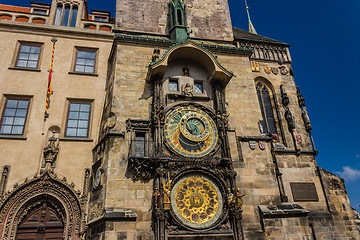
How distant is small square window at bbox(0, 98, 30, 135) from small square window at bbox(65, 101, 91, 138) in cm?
168

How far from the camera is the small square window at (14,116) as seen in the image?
10984 millimetres

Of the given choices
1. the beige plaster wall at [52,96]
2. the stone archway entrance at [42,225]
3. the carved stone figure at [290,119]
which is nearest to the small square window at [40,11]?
the beige plaster wall at [52,96]

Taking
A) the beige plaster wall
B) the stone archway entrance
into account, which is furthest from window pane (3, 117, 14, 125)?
the stone archway entrance

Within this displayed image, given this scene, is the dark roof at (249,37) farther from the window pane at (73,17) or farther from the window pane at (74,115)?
the window pane at (74,115)

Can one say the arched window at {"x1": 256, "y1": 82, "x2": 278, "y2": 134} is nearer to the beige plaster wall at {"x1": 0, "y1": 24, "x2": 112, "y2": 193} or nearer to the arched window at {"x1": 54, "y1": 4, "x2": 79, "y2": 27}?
the beige plaster wall at {"x1": 0, "y1": 24, "x2": 112, "y2": 193}

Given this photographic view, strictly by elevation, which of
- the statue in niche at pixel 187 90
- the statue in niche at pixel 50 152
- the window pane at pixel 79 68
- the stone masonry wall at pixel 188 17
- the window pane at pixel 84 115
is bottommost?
the statue in niche at pixel 50 152

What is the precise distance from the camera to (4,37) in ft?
41.5

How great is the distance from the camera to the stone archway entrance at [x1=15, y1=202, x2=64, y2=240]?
31.5 feet

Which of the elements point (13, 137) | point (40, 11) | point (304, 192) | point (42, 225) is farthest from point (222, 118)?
point (40, 11)

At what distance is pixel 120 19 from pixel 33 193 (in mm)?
8303

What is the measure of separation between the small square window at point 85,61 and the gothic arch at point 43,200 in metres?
4.88

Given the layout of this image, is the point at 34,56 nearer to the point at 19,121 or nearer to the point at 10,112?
the point at 10,112

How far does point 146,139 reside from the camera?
995 centimetres

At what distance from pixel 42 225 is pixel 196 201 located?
17.5 feet
